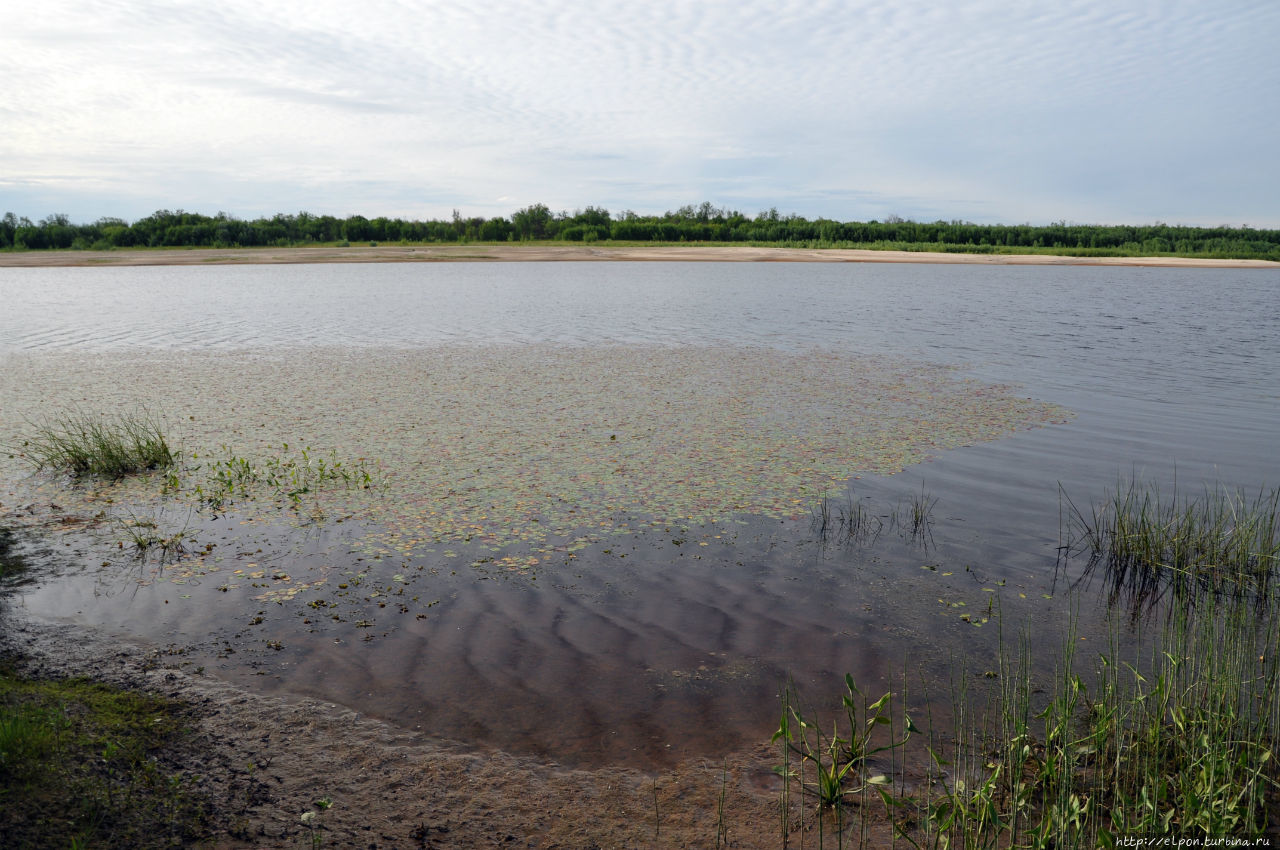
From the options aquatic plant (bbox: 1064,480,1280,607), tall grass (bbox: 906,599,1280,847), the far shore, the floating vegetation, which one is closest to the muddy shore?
tall grass (bbox: 906,599,1280,847)

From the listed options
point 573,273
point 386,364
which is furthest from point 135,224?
point 386,364

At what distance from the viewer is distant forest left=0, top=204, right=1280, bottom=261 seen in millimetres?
64688

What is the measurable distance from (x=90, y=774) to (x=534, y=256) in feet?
191

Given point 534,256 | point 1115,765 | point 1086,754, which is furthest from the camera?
point 534,256

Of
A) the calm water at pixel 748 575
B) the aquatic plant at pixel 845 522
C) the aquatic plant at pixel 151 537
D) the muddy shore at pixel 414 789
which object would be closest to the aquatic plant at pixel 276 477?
the aquatic plant at pixel 151 537

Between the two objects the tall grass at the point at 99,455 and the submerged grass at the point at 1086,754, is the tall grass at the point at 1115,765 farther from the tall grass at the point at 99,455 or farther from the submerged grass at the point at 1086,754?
the tall grass at the point at 99,455

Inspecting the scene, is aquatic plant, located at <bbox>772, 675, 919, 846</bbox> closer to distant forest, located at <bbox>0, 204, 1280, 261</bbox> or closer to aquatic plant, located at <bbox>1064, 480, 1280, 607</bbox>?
aquatic plant, located at <bbox>1064, 480, 1280, 607</bbox>

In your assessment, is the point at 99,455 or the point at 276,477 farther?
the point at 99,455

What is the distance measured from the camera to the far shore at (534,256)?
54.3 m

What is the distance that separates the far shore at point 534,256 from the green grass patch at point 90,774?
5523 centimetres

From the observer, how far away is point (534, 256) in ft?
196

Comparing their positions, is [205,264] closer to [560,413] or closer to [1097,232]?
[560,413]

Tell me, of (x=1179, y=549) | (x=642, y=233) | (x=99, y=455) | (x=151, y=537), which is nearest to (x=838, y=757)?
(x=1179, y=549)

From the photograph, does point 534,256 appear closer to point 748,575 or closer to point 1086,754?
point 748,575
